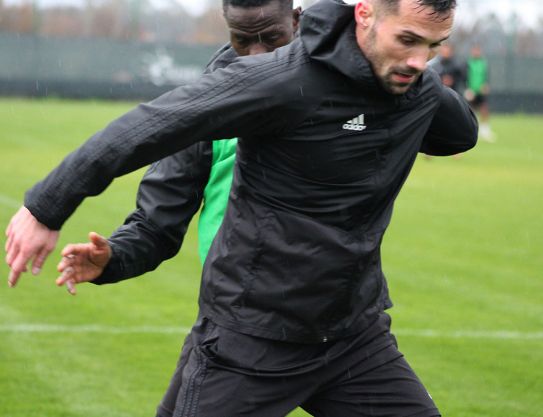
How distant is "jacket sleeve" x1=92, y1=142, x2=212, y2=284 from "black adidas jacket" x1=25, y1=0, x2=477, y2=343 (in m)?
0.39

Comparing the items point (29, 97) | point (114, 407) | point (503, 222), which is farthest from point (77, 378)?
point (29, 97)

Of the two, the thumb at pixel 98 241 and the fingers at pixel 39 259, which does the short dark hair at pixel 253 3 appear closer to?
the thumb at pixel 98 241

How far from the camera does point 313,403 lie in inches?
159

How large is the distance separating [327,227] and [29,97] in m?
36.7

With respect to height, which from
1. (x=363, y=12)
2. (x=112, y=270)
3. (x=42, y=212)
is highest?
(x=363, y=12)

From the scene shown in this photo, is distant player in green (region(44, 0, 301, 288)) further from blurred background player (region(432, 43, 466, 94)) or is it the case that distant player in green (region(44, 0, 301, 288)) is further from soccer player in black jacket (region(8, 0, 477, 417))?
blurred background player (region(432, 43, 466, 94))

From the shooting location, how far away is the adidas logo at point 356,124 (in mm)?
3600

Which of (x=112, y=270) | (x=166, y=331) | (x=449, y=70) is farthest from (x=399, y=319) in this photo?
(x=449, y=70)

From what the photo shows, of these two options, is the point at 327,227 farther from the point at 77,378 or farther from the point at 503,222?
the point at 503,222

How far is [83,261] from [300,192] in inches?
31.9

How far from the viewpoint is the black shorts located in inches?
146

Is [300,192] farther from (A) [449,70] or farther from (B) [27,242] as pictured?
(A) [449,70]

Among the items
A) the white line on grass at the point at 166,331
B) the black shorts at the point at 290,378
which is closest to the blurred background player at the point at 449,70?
the white line on grass at the point at 166,331

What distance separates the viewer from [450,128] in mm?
4090
